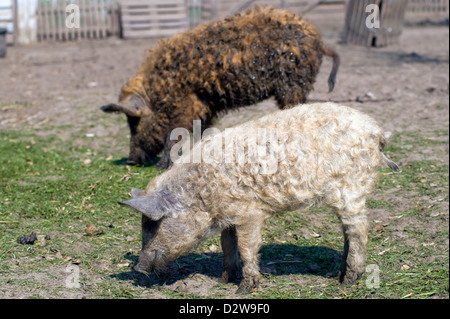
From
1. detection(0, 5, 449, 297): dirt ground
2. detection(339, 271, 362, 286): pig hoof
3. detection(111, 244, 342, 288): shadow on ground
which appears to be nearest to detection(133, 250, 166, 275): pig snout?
detection(111, 244, 342, 288): shadow on ground

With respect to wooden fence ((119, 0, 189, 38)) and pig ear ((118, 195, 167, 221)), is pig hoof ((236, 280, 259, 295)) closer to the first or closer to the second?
pig ear ((118, 195, 167, 221))

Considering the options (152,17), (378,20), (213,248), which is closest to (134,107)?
(213,248)

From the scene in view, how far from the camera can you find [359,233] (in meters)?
5.55

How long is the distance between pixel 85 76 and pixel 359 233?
33.5ft

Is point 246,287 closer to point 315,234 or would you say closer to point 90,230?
point 315,234

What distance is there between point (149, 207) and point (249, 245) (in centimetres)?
90

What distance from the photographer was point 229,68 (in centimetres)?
828

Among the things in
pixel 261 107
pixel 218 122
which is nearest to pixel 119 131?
pixel 218 122

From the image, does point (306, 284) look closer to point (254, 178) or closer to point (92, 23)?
point (254, 178)

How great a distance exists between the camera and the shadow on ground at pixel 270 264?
5820mm

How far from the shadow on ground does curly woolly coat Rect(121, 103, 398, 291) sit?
1.12 feet

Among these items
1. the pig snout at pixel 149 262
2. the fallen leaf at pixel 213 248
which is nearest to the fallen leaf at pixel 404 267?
the fallen leaf at pixel 213 248

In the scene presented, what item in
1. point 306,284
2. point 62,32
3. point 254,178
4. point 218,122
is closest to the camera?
point 254,178

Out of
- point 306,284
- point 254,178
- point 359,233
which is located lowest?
point 306,284
